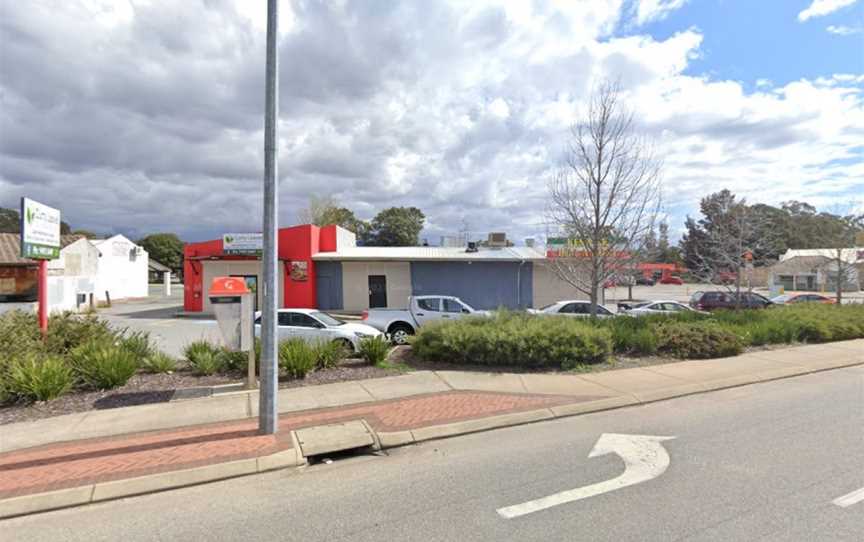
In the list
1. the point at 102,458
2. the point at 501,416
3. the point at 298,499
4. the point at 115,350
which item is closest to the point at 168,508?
the point at 298,499

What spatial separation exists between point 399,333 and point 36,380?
8.73 m

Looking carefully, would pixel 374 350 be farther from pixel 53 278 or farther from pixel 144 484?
pixel 53 278

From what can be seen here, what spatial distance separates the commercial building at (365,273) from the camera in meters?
25.4

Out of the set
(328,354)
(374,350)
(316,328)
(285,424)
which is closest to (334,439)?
(285,424)

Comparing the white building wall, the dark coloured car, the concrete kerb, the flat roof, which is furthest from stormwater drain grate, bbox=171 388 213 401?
the white building wall

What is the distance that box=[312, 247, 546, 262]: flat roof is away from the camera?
25406 millimetres

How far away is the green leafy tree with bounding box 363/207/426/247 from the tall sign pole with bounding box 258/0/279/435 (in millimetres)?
59876

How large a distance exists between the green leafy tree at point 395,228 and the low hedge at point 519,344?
185 feet

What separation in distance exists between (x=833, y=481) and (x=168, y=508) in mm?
5883

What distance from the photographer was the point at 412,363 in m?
9.52

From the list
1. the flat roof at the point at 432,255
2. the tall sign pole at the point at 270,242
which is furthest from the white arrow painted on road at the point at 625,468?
the flat roof at the point at 432,255

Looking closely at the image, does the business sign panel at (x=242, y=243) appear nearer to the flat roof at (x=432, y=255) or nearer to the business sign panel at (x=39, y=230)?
the flat roof at (x=432, y=255)

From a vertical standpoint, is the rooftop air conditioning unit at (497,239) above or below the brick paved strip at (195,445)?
above

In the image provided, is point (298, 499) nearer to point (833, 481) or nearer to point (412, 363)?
point (833, 481)
